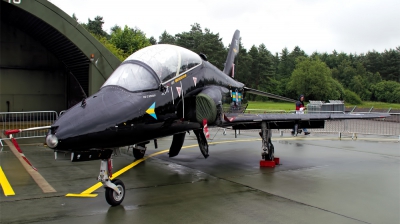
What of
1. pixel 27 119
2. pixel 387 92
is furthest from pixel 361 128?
pixel 387 92

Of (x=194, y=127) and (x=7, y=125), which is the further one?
(x=7, y=125)

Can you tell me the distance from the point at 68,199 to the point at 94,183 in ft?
3.95

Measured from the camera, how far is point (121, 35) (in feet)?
150

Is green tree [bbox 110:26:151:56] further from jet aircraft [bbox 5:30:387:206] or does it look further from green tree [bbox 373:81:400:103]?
green tree [bbox 373:81:400:103]

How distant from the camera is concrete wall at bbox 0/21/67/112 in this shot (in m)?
17.2

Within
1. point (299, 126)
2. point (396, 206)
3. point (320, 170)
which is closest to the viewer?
point (396, 206)

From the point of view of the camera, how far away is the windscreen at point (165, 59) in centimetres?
638

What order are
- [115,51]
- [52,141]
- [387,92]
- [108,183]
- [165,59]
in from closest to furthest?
1. [52,141]
2. [108,183]
3. [165,59]
4. [115,51]
5. [387,92]

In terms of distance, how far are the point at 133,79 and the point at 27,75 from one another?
14.6 metres

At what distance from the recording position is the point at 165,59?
21.9 feet

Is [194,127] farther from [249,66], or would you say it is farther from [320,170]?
[249,66]

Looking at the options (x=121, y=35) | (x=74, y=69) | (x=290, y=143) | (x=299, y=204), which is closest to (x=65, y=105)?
(x=74, y=69)

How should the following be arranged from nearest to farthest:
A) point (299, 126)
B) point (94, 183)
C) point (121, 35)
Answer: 1. point (94, 183)
2. point (299, 126)
3. point (121, 35)

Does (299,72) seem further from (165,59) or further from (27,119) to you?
(165,59)
